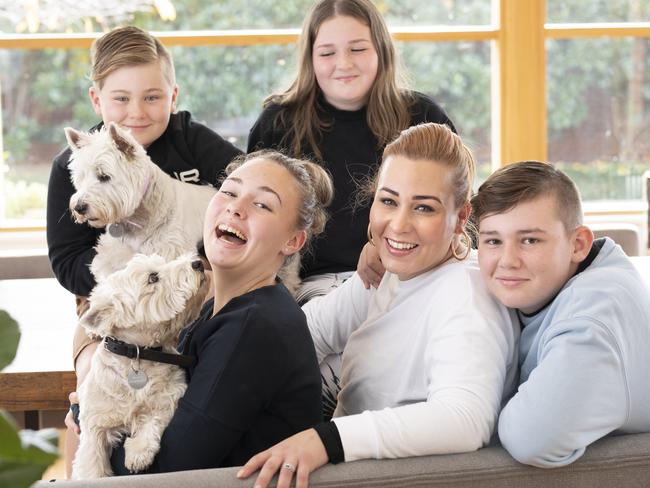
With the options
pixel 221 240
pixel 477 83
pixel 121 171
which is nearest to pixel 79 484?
pixel 221 240

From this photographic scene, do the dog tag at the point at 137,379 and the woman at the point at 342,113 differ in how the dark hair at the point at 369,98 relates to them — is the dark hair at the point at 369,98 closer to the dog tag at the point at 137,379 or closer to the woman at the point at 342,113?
the woman at the point at 342,113

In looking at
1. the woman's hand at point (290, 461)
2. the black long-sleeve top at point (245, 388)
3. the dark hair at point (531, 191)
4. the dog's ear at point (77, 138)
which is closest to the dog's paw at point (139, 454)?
the black long-sleeve top at point (245, 388)

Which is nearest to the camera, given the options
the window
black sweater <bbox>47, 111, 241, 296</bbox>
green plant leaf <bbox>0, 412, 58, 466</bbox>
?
green plant leaf <bbox>0, 412, 58, 466</bbox>

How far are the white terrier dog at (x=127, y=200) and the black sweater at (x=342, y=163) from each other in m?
0.41

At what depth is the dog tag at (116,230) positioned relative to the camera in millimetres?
2535

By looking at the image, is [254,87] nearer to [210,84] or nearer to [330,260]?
[210,84]

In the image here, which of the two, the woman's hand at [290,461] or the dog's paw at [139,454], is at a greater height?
the woman's hand at [290,461]

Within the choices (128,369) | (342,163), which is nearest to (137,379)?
(128,369)

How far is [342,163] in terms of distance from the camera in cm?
281

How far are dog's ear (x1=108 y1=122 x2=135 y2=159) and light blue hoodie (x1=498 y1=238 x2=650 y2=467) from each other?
1.34 m

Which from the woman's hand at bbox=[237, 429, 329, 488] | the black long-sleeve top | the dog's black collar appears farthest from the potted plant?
the dog's black collar

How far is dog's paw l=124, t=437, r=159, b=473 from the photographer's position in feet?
5.35

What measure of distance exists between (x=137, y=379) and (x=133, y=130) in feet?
3.46

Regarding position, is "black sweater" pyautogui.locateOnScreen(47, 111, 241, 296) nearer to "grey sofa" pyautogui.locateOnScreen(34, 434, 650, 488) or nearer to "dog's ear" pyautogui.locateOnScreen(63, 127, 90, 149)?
"dog's ear" pyautogui.locateOnScreen(63, 127, 90, 149)
